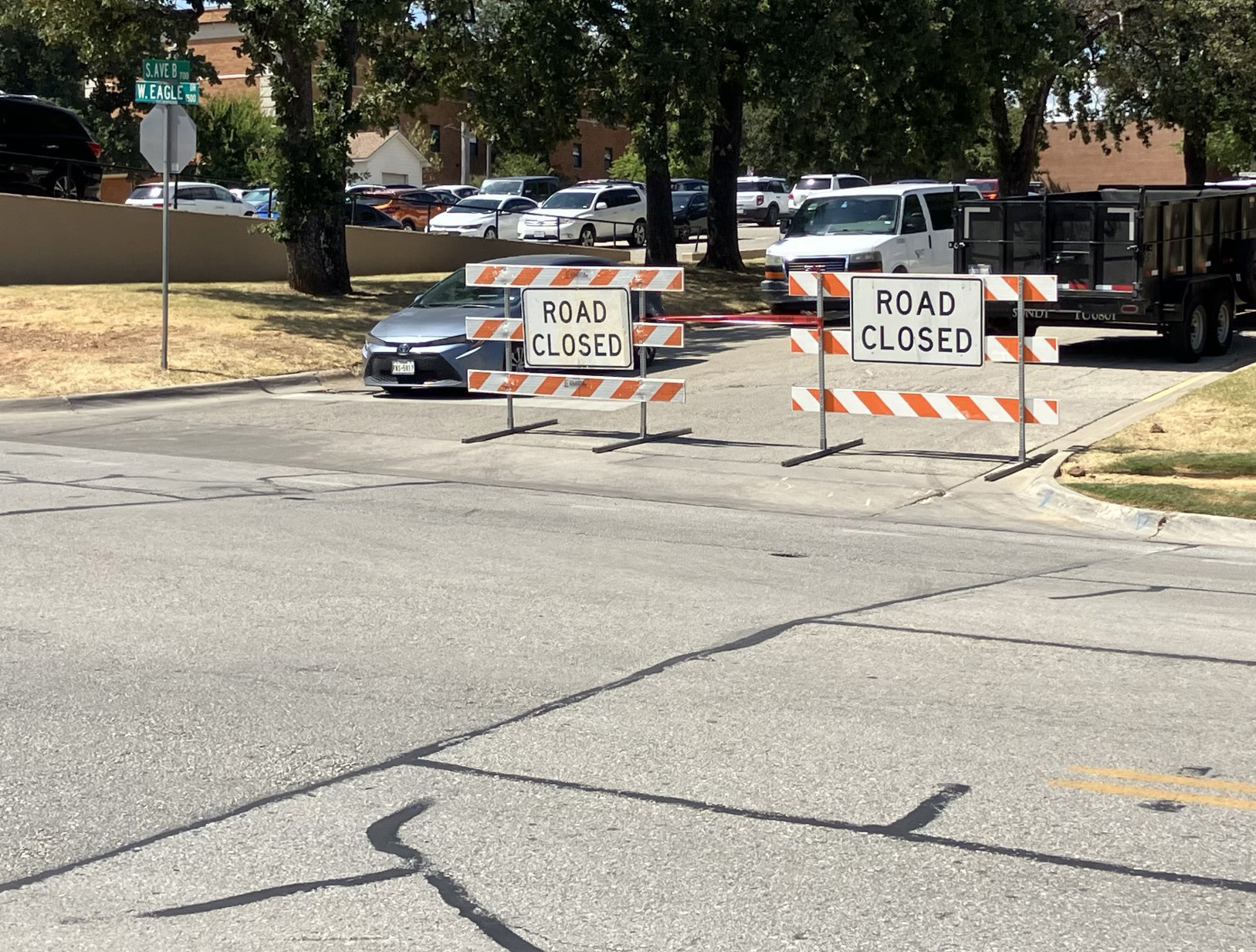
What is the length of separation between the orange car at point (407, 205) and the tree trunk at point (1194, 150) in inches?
890

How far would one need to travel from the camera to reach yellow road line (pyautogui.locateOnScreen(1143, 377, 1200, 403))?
17.1 m

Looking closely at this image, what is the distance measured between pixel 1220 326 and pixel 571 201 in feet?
83.8

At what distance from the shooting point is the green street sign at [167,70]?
733 inches

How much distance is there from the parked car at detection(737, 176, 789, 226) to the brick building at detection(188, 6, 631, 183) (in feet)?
50.3

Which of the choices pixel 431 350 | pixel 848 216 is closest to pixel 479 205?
pixel 848 216

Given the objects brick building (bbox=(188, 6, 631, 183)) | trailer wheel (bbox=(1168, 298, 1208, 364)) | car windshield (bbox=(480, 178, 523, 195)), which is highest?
brick building (bbox=(188, 6, 631, 183))

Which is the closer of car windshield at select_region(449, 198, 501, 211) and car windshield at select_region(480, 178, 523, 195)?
car windshield at select_region(449, 198, 501, 211)

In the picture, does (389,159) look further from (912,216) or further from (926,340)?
(926,340)

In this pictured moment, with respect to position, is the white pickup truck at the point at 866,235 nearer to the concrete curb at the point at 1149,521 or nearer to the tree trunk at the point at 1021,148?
the concrete curb at the point at 1149,521

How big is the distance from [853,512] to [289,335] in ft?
39.9

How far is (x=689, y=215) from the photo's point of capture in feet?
157

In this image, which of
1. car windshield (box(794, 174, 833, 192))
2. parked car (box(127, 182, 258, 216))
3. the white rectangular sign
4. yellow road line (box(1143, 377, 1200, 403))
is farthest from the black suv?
car windshield (box(794, 174, 833, 192))

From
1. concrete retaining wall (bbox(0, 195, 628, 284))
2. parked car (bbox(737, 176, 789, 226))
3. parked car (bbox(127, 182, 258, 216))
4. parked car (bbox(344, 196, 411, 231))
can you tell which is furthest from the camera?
parked car (bbox(737, 176, 789, 226))

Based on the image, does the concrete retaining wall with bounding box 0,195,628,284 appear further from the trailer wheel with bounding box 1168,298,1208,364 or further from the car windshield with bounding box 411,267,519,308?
the trailer wheel with bounding box 1168,298,1208,364
